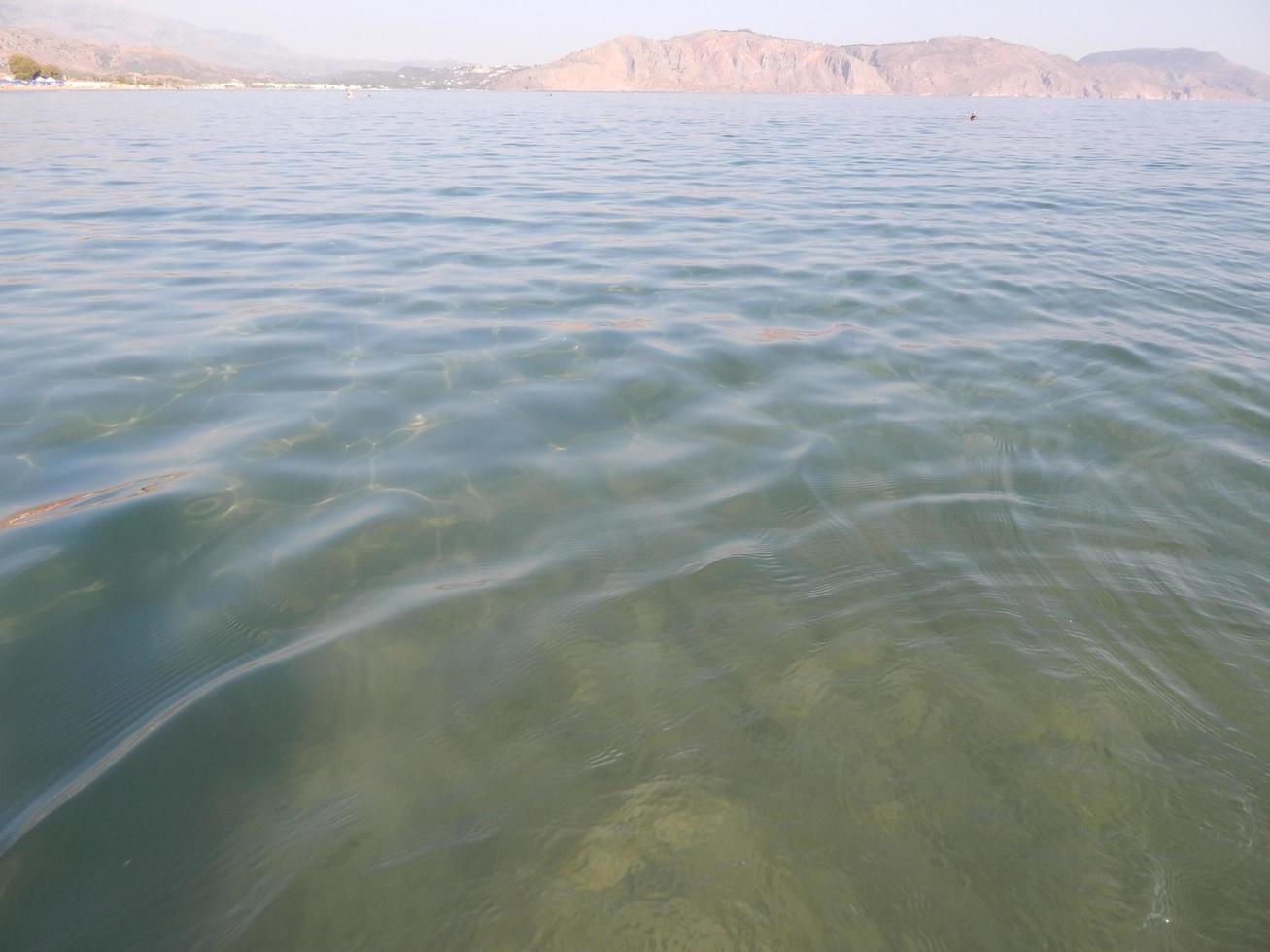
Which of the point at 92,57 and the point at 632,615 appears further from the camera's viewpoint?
the point at 92,57

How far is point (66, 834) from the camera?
6.73ft

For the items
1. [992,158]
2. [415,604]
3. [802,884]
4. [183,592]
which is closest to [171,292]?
[183,592]

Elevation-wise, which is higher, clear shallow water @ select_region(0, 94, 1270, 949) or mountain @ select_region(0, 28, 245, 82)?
mountain @ select_region(0, 28, 245, 82)

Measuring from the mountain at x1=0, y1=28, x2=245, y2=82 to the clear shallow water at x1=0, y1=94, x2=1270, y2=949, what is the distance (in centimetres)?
17670

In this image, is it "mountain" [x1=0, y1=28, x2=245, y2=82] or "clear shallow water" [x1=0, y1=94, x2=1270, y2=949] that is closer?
"clear shallow water" [x1=0, y1=94, x2=1270, y2=949]

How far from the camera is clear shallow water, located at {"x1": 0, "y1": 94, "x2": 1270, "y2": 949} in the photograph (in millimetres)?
1944

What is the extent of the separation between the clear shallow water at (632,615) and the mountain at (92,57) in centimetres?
17670

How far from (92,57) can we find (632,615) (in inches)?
9329

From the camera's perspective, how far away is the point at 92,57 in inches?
6516

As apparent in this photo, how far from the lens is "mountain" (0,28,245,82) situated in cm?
13999

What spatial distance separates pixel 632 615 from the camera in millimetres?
3041

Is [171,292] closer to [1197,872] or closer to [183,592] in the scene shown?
[183,592]

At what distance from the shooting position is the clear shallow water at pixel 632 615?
1944 mm

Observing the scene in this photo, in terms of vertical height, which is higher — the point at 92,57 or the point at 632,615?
the point at 92,57
